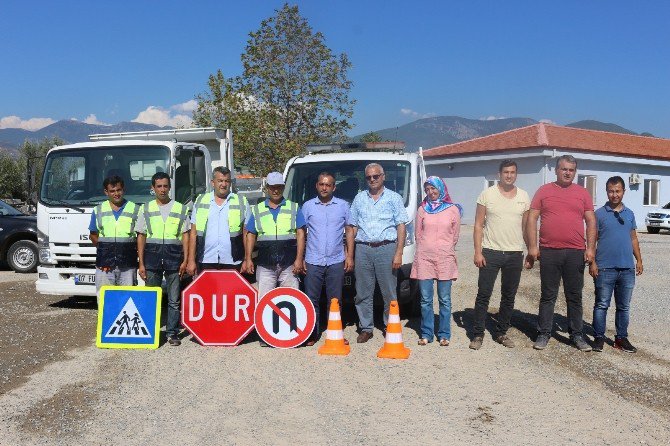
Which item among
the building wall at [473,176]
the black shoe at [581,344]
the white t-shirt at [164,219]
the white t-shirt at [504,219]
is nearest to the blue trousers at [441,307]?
the white t-shirt at [504,219]

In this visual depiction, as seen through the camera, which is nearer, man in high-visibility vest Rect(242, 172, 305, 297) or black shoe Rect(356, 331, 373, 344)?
man in high-visibility vest Rect(242, 172, 305, 297)

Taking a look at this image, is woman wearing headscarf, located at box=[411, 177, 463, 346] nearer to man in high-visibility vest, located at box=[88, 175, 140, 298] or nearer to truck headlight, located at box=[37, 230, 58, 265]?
man in high-visibility vest, located at box=[88, 175, 140, 298]

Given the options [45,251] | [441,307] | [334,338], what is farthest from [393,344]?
[45,251]

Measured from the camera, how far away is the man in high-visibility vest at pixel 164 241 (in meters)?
7.08

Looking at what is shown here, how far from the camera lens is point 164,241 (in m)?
7.08

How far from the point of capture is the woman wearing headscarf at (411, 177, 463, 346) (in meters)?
7.06

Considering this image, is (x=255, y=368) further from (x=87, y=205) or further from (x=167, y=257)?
(x=87, y=205)

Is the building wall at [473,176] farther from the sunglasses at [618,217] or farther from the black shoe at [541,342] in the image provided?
the black shoe at [541,342]

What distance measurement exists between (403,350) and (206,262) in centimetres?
235

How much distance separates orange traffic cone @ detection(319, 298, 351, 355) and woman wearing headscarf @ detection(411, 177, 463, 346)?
0.95 m

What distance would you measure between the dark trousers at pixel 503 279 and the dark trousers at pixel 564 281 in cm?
28

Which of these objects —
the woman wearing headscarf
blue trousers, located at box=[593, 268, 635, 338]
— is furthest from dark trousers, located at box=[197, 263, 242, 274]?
blue trousers, located at box=[593, 268, 635, 338]

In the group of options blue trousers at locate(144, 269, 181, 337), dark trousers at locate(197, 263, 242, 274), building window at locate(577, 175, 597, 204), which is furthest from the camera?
building window at locate(577, 175, 597, 204)

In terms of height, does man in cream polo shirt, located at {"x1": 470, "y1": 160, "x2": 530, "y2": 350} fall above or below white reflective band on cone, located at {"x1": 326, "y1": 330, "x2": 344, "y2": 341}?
above
